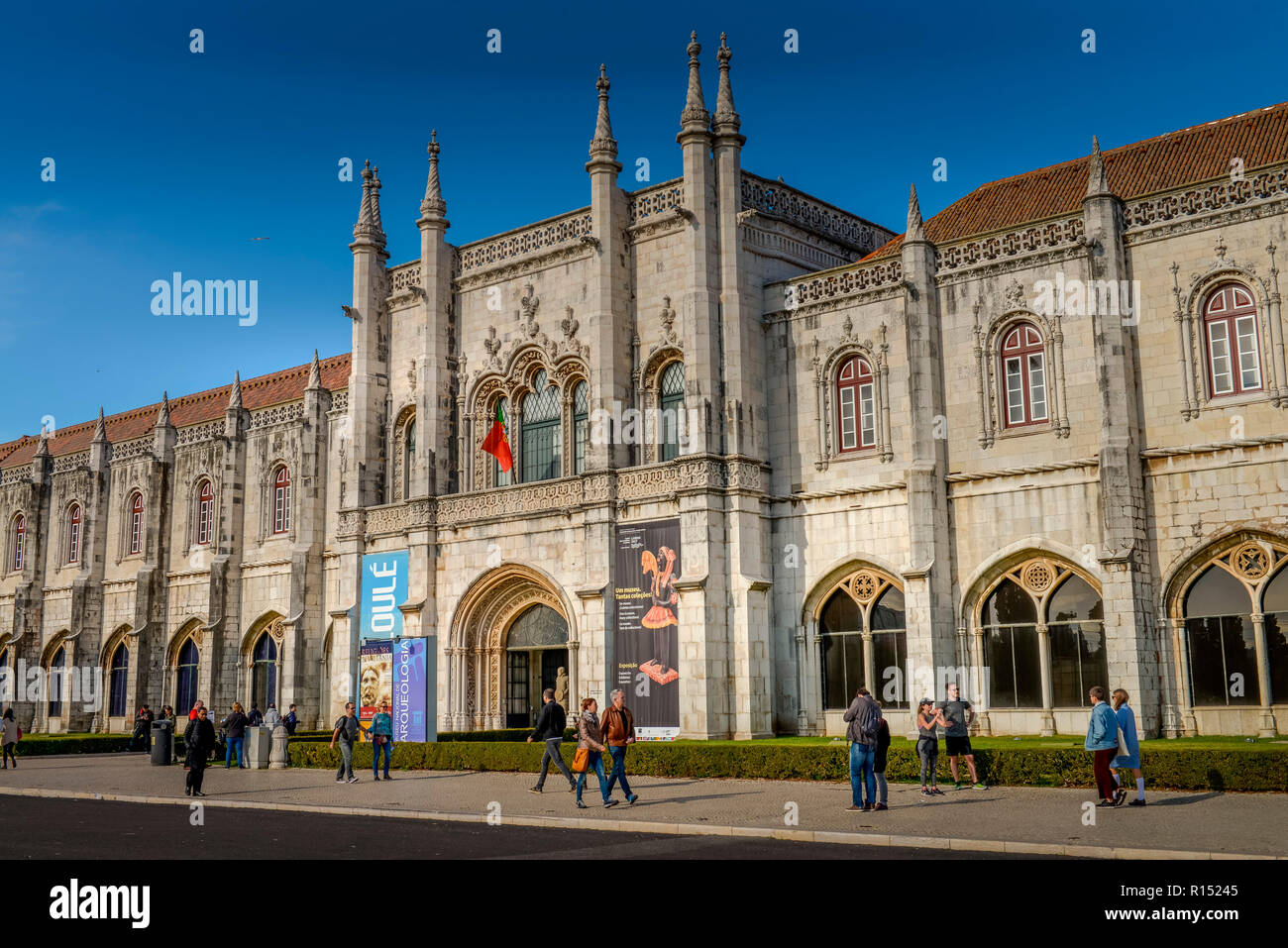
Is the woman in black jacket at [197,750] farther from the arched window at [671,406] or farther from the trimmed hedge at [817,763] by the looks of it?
the arched window at [671,406]

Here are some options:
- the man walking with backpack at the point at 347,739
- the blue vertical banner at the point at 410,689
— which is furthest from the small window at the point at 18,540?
the man walking with backpack at the point at 347,739

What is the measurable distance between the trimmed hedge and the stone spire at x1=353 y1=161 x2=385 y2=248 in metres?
16.0

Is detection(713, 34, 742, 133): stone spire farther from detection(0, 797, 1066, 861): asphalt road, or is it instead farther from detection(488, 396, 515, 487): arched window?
detection(0, 797, 1066, 861): asphalt road

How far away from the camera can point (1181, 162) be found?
2936 cm

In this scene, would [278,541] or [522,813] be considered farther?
[278,541]

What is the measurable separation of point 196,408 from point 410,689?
2382 cm

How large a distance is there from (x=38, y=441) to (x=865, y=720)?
52.7 metres

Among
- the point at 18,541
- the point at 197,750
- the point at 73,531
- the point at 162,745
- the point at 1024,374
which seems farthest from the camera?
the point at 18,541

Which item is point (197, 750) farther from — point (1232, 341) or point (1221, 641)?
point (1232, 341)

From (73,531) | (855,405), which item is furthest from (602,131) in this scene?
(73,531)

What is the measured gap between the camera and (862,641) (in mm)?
29703

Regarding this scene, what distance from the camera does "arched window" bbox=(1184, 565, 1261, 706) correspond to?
2447 centimetres
